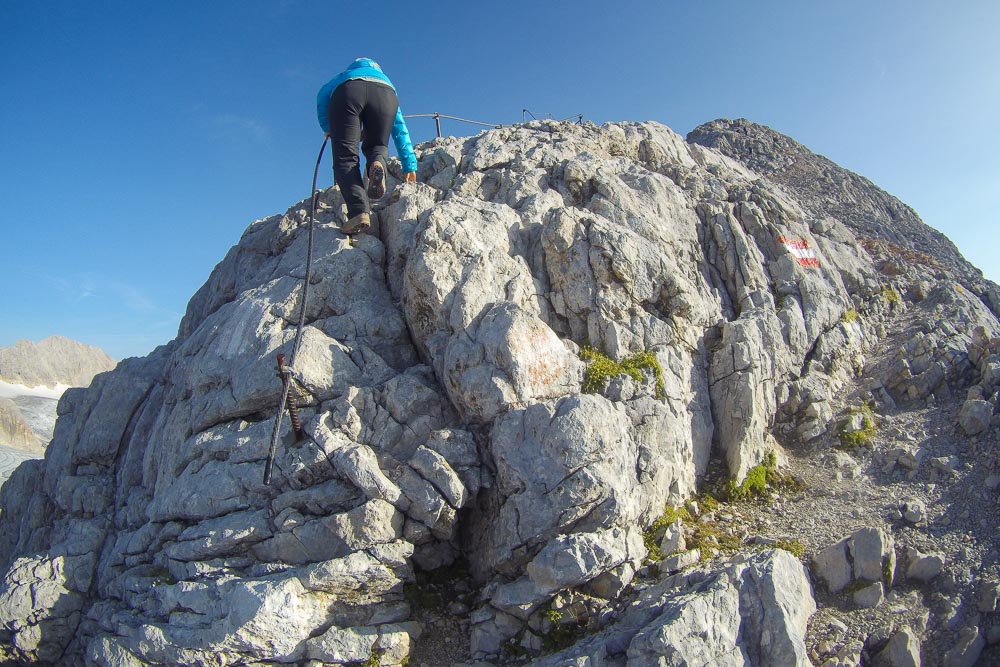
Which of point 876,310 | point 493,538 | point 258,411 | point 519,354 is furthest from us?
point 876,310

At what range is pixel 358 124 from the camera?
571 inches

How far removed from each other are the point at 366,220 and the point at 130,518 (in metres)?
9.70

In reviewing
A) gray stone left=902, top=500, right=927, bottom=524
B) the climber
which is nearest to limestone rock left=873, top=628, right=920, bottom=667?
gray stone left=902, top=500, right=927, bottom=524

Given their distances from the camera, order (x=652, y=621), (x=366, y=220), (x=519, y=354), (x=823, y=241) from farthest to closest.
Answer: (x=823, y=241), (x=366, y=220), (x=519, y=354), (x=652, y=621)

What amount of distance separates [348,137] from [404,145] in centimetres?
238

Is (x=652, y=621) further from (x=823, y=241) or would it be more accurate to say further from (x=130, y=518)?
(x=823, y=241)

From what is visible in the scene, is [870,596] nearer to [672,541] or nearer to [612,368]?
[672,541]

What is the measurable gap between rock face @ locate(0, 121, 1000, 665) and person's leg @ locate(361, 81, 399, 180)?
1839 millimetres

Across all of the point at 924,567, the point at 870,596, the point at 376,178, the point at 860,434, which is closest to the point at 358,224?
the point at 376,178

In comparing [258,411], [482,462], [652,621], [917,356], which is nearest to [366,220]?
[258,411]

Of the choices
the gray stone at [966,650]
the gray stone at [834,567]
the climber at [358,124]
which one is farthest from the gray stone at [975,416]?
the climber at [358,124]

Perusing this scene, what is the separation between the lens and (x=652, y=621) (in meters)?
8.30

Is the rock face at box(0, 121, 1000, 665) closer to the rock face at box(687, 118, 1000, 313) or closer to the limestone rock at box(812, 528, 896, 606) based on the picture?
the limestone rock at box(812, 528, 896, 606)

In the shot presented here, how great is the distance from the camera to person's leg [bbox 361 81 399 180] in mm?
14320
